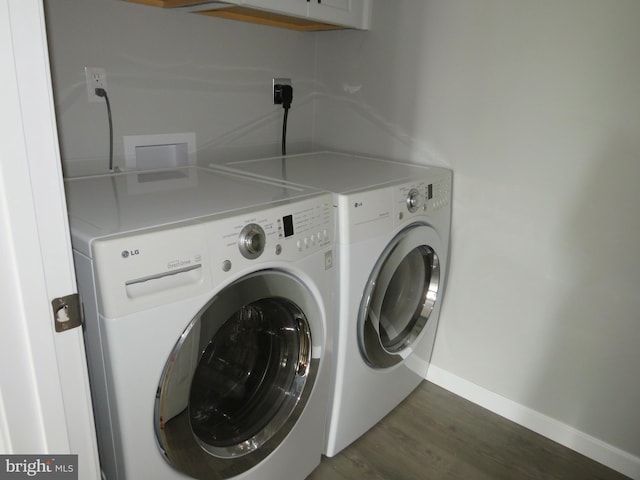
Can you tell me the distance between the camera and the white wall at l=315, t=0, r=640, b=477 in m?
1.44

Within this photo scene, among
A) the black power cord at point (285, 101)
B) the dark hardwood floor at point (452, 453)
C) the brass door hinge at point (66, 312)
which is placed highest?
the black power cord at point (285, 101)

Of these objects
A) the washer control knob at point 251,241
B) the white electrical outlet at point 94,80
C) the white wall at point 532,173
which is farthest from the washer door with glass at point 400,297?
the white electrical outlet at point 94,80

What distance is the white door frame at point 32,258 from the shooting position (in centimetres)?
59

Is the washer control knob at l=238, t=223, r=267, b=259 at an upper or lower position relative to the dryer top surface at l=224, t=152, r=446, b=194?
lower

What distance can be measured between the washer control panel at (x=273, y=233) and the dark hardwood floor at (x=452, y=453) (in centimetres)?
82

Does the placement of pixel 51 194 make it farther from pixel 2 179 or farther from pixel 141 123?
pixel 141 123

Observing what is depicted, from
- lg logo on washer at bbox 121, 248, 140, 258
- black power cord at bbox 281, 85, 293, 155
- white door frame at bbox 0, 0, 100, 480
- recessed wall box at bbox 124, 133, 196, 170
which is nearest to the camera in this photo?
white door frame at bbox 0, 0, 100, 480

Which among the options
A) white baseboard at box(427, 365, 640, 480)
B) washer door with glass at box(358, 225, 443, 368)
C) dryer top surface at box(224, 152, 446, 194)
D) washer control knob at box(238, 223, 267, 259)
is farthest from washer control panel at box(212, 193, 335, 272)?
white baseboard at box(427, 365, 640, 480)

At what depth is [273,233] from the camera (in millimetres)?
1084

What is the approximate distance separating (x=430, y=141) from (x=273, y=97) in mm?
695

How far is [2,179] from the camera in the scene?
59cm

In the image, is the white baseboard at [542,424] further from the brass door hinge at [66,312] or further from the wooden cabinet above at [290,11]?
the brass door hinge at [66,312]

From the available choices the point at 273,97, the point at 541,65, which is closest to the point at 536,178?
the point at 541,65

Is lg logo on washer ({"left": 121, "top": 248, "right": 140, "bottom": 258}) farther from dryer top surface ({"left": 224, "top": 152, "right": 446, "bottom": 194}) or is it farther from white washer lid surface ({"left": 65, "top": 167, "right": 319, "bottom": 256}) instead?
dryer top surface ({"left": 224, "top": 152, "right": 446, "bottom": 194})
